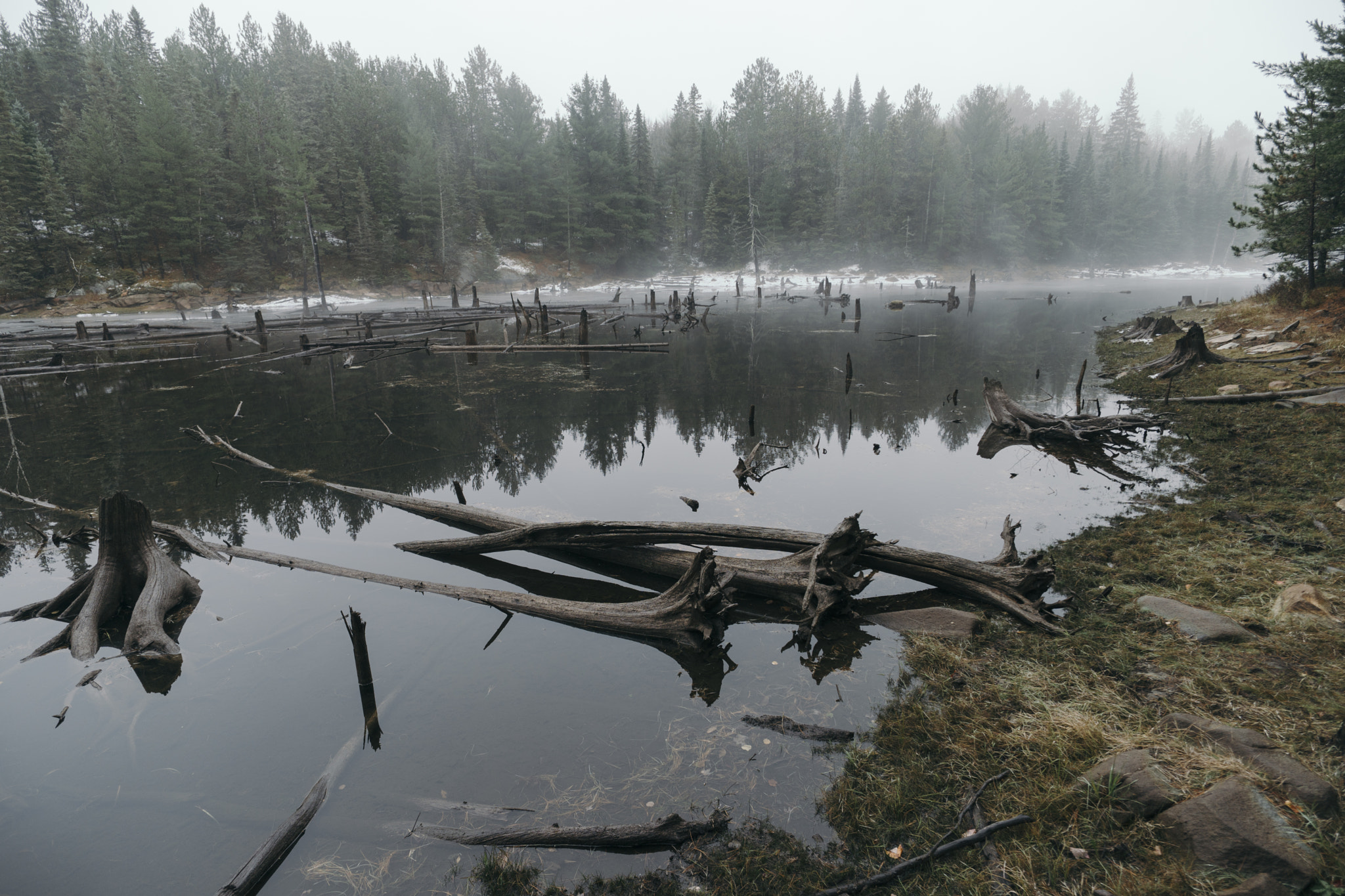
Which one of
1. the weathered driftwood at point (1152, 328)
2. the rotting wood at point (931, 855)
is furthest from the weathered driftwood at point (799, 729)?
the weathered driftwood at point (1152, 328)

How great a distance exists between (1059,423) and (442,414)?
1678 cm

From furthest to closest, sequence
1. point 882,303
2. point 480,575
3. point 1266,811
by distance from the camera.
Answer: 1. point 882,303
2. point 480,575
3. point 1266,811

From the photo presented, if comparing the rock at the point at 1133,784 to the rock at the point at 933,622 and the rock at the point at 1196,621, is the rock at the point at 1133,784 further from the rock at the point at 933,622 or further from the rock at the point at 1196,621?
the rock at the point at 933,622

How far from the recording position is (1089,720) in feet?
15.5

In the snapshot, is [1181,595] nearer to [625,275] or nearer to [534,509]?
[534,509]

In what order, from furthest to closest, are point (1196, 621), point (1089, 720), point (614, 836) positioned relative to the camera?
point (1196, 621), point (1089, 720), point (614, 836)

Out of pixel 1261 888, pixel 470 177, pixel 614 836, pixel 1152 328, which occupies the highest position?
pixel 470 177

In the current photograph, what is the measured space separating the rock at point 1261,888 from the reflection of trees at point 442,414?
1084 cm

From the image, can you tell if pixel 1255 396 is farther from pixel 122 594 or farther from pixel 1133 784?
pixel 122 594

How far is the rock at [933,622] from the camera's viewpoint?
6734 mm

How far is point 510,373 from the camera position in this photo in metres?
26.0

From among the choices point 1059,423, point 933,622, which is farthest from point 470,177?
point 933,622

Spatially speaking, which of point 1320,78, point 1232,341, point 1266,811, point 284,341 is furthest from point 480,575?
point 284,341

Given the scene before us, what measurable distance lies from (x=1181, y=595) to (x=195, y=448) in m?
19.6
